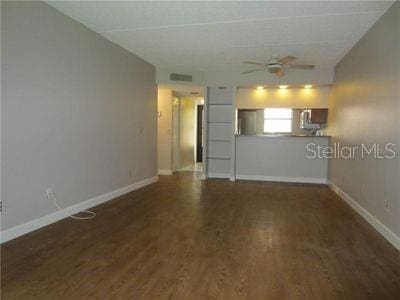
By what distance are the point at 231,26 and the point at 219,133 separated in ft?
11.2

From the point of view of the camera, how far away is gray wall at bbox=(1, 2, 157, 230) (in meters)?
2.85

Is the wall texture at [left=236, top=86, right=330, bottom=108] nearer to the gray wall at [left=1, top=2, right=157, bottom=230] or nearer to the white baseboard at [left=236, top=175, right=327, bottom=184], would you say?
the white baseboard at [left=236, top=175, right=327, bottom=184]

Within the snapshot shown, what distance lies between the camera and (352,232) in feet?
10.7

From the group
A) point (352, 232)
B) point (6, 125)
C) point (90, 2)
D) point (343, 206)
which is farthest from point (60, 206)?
point (343, 206)

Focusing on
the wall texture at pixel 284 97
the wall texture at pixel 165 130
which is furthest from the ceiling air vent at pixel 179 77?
the wall texture at pixel 284 97

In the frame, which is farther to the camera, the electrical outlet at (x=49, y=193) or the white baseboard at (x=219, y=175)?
the white baseboard at (x=219, y=175)

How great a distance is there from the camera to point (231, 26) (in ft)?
12.5

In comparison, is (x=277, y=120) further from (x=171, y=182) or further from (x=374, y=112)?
(x=374, y=112)

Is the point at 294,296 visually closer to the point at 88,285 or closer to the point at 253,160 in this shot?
the point at 88,285

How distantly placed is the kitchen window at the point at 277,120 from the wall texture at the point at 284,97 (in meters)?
0.21

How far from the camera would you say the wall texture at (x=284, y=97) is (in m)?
6.64

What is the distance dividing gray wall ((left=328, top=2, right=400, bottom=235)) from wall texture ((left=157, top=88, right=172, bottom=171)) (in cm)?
405

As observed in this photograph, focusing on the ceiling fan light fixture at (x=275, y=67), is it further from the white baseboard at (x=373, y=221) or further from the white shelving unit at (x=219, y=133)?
the white baseboard at (x=373, y=221)

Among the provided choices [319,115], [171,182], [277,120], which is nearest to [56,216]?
[171,182]
